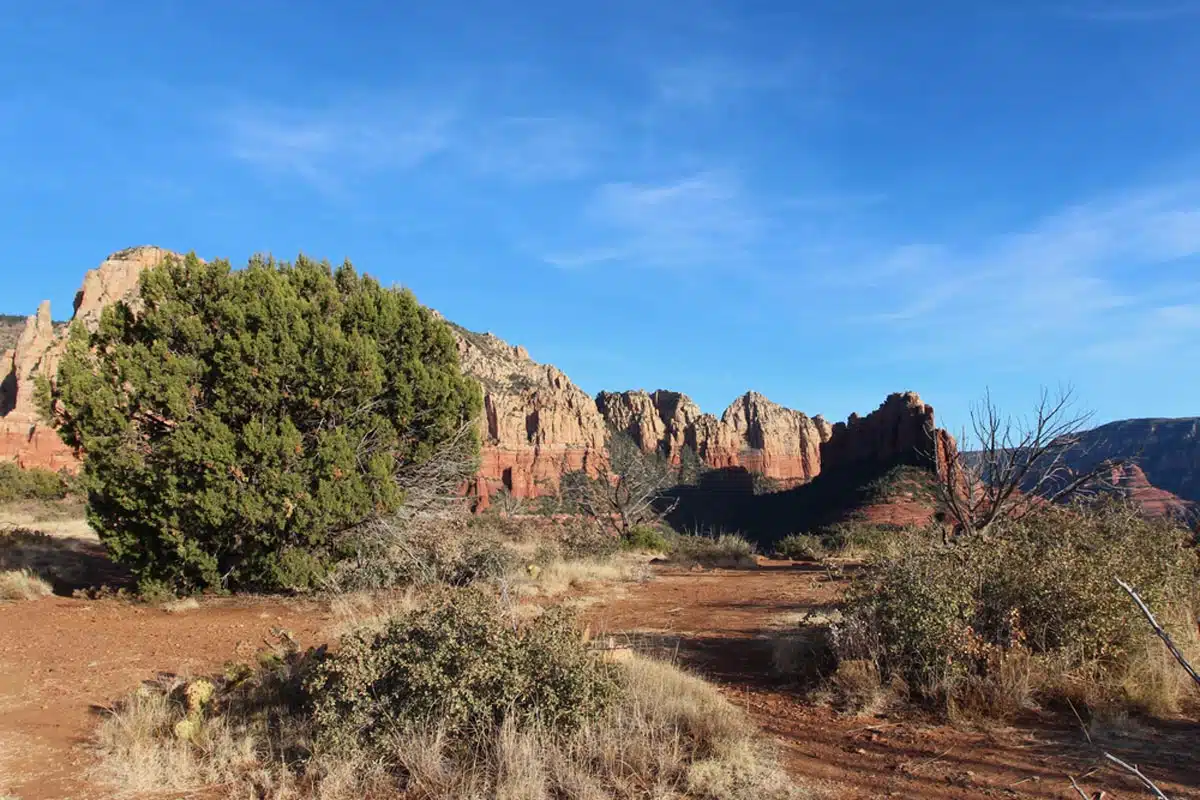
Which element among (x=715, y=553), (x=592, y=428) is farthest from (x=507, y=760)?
(x=592, y=428)

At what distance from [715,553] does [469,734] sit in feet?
60.9

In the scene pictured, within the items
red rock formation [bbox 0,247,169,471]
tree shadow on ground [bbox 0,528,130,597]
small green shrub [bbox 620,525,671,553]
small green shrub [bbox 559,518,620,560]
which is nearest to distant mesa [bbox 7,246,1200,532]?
red rock formation [bbox 0,247,169,471]

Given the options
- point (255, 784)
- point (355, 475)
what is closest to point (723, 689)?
point (255, 784)

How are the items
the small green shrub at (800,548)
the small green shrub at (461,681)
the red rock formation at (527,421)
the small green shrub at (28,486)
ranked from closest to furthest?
the small green shrub at (461,681), the small green shrub at (800,548), the small green shrub at (28,486), the red rock formation at (527,421)

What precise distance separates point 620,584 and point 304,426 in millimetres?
7358

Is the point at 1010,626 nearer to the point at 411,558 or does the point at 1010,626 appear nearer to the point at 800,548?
the point at 411,558

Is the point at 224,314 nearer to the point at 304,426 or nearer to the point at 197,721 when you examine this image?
the point at 304,426

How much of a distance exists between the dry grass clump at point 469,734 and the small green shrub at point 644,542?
61.2 ft

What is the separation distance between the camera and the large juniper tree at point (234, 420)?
476 inches

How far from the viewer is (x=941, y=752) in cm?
530

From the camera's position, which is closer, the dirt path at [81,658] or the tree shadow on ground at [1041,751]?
the tree shadow on ground at [1041,751]

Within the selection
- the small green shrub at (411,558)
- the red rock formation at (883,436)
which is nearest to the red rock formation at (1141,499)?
the small green shrub at (411,558)

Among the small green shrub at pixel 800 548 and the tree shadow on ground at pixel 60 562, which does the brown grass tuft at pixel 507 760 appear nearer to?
the tree shadow on ground at pixel 60 562

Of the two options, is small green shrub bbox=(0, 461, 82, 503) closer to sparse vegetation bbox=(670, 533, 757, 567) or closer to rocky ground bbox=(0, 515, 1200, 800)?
rocky ground bbox=(0, 515, 1200, 800)
